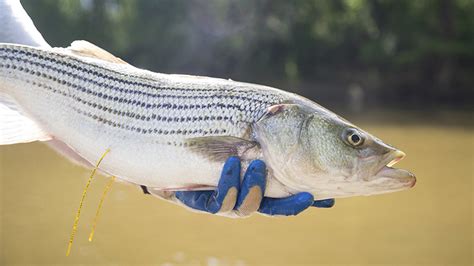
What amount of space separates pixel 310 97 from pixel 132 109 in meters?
32.0

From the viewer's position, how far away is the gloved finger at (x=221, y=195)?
297cm

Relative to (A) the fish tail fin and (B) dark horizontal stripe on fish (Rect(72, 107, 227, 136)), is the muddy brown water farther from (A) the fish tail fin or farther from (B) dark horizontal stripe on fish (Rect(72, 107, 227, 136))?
(B) dark horizontal stripe on fish (Rect(72, 107, 227, 136))

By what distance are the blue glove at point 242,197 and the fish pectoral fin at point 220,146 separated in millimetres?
40

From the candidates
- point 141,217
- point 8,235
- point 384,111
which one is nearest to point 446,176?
point 141,217

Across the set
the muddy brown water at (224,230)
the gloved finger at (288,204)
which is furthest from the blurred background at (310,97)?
the gloved finger at (288,204)

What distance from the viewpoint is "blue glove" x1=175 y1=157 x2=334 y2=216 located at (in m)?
2.97

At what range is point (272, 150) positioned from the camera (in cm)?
297

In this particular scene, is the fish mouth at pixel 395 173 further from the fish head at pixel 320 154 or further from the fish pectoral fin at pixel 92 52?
the fish pectoral fin at pixel 92 52

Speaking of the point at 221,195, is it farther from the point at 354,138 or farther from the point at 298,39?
the point at 298,39

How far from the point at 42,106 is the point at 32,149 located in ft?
44.2

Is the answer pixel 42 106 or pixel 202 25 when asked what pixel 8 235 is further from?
pixel 202 25

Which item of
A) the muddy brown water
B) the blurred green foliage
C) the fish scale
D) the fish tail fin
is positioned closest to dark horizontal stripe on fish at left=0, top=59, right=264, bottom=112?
the fish scale

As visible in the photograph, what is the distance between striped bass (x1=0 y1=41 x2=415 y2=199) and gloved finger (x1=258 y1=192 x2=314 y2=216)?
36 mm

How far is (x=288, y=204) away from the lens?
3.04m
